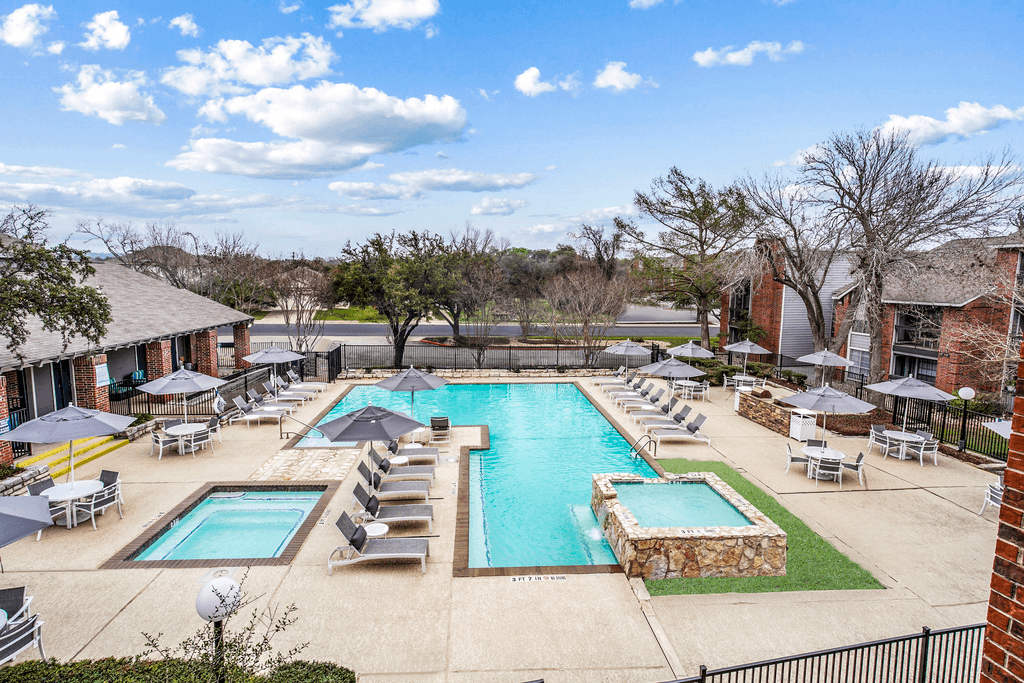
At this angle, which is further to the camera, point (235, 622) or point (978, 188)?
point (978, 188)

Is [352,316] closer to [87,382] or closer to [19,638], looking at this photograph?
[87,382]

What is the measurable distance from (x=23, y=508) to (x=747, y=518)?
10391 millimetres

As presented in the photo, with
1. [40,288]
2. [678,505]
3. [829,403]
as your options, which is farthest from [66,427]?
[829,403]

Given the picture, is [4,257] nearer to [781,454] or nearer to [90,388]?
[90,388]

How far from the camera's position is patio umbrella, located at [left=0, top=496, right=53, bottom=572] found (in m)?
6.05

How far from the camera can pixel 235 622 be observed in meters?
7.09

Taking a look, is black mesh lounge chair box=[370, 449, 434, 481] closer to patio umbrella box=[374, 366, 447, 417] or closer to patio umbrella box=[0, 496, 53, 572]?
patio umbrella box=[374, 366, 447, 417]

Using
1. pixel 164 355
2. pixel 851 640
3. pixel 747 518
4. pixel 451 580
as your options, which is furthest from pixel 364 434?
pixel 164 355

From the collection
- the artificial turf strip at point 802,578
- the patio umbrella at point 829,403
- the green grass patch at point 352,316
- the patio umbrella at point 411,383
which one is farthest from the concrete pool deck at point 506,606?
the green grass patch at point 352,316

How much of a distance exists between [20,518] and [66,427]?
4.56m

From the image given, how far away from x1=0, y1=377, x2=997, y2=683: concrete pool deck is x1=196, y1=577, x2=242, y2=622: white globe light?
221 centimetres

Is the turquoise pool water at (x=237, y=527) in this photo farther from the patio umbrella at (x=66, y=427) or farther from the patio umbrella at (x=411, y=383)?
the patio umbrella at (x=411, y=383)

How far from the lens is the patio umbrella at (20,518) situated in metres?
6.05

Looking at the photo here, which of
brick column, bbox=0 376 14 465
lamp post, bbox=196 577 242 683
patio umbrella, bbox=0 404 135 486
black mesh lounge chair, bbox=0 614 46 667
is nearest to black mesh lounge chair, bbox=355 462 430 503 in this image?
patio umbrella, bbox=0 404 135 486
